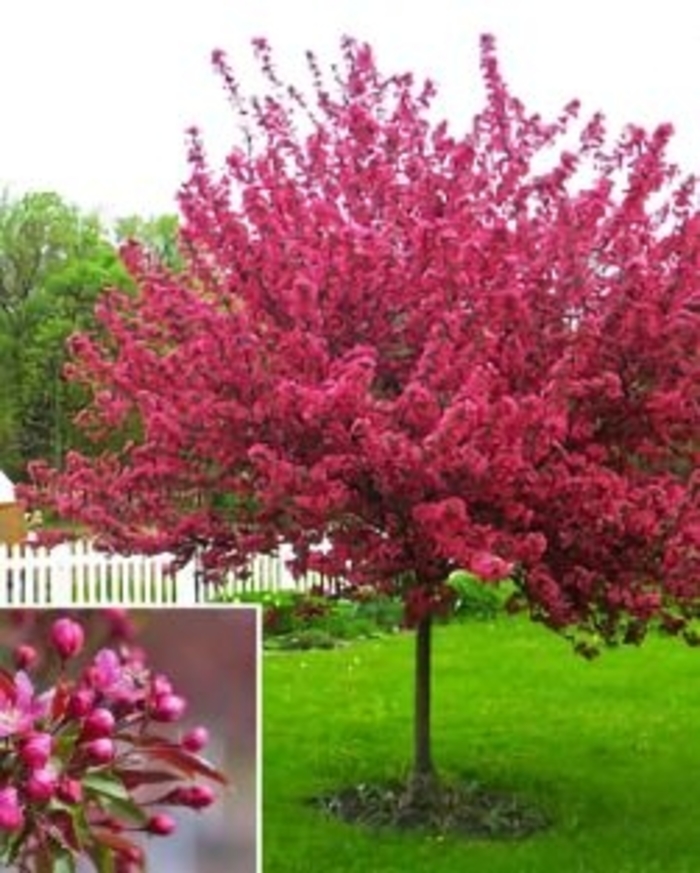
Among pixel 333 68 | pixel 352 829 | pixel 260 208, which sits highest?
pixel 333 68

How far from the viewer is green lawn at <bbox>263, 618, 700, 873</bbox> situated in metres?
6.40

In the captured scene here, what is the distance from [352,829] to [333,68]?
3136 millimetres

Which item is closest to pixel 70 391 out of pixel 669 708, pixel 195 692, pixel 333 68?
pixel 669 708

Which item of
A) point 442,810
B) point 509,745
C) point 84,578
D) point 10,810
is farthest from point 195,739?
point 84,578

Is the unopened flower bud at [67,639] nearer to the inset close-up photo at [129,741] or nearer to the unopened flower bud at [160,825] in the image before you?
the inset close-up photo at [129,741]

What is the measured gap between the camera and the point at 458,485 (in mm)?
6086

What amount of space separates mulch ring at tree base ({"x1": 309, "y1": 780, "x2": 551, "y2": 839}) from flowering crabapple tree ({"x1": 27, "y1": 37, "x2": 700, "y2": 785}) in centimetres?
77

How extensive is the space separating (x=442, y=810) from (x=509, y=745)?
1790 mm

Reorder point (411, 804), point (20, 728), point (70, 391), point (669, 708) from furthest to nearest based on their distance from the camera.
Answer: point (70, 391), point (669, 708), point (411, 804), point (20, 728)

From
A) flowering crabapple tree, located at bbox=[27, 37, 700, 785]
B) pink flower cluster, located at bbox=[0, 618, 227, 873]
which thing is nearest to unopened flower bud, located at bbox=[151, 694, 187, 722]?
pink flower cluster, located at bbox=[0, 618, 227, 873]

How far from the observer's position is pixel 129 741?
2568mm

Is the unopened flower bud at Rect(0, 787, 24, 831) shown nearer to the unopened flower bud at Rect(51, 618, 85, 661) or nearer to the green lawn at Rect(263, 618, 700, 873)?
the unopened flower bud at Rect(51, 618, 85, 661)

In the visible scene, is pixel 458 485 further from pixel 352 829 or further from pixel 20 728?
pixel 20 728

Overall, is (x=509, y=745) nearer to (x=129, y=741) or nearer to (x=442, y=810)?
(x=442, y=810)
